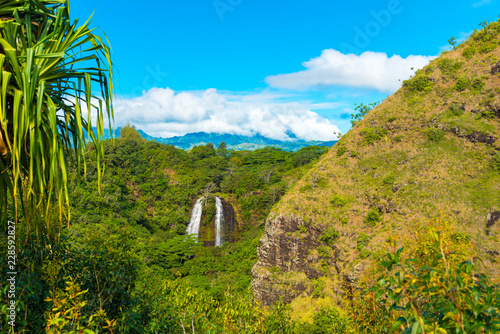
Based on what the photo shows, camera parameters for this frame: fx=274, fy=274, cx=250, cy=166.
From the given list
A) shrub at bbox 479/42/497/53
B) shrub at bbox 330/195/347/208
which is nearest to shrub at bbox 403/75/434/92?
shrub at bbox 479/42/497/53

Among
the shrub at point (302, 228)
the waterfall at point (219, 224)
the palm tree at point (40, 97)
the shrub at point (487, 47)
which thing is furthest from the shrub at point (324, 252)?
the shrub at point (487, 47)

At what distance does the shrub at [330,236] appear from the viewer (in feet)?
87.1

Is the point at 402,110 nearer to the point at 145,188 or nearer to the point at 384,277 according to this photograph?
the point at 384,277

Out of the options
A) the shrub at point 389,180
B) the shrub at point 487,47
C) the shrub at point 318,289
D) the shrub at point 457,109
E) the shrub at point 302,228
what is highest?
the shrub at point 487,47

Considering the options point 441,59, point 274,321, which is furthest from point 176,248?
point 441,59

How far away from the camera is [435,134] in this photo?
93.8 ft

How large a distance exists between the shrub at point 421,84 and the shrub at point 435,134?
770cm

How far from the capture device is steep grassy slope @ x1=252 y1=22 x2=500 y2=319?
23.3 metres

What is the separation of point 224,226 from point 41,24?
43.6 meters

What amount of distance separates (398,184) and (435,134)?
289 inches

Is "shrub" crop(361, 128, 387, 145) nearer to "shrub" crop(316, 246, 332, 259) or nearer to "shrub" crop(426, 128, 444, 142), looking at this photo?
"shrub" crop(426, 128, 444, 142)

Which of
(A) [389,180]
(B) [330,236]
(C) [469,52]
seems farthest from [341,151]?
(C) [469,52]

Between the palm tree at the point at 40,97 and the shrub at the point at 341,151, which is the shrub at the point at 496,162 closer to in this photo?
the shrub at the point at 341,151

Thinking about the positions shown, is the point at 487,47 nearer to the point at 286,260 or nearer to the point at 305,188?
the point at 305,188
